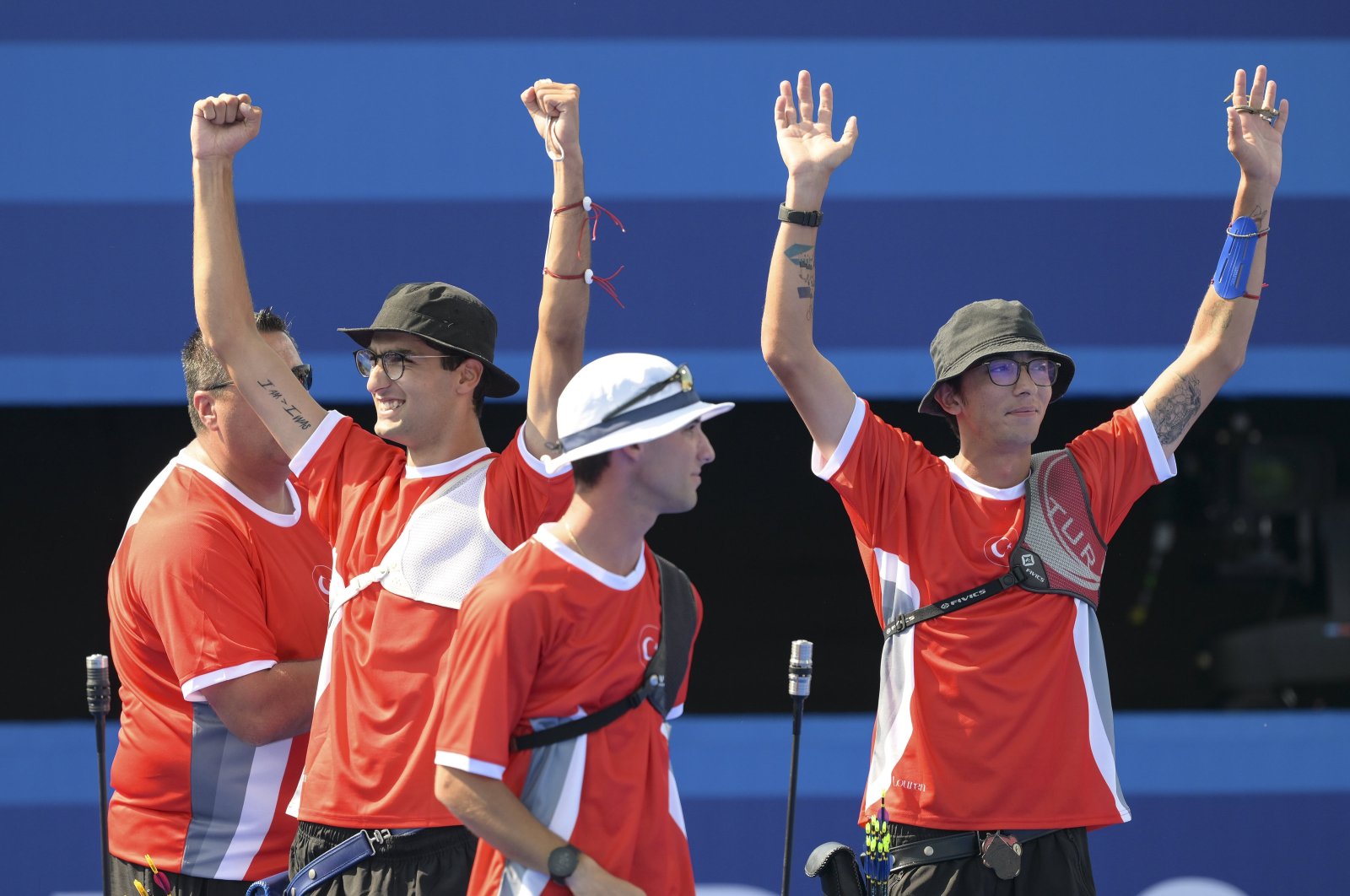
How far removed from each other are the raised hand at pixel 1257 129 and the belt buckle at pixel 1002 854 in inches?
64.7

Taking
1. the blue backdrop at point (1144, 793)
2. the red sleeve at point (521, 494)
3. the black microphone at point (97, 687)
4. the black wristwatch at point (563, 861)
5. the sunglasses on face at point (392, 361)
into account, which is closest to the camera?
the black wristwatch at point (563, 861)

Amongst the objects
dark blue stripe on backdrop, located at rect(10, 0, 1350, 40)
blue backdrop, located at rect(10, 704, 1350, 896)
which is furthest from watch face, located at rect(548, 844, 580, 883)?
dark blue stripe on backdrop, located at rect(10, 0, 1350, 40)

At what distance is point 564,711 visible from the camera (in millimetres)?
2178

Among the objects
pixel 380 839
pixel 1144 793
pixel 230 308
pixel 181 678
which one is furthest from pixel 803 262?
pixel 1144 793

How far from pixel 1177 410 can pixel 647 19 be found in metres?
2.05

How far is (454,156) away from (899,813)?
2.40 m

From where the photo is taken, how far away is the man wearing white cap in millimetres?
2066

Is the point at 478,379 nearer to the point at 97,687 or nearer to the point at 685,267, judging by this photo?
the point at 97,687

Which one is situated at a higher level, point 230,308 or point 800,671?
point 230,308

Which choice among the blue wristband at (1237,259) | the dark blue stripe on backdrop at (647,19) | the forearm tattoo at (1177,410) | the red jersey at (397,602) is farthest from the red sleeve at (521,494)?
Result: the dark blue stripe on backdrop at (647,19)

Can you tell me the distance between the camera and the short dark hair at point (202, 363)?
3.11 m

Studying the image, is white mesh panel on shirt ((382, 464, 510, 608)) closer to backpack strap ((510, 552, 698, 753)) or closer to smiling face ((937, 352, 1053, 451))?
backpack strap ((510, 552, 698, 753))

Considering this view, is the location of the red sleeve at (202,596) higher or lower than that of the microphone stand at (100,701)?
higher

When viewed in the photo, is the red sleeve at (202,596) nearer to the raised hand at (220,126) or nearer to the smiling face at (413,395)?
the smiling face at (413,395)
